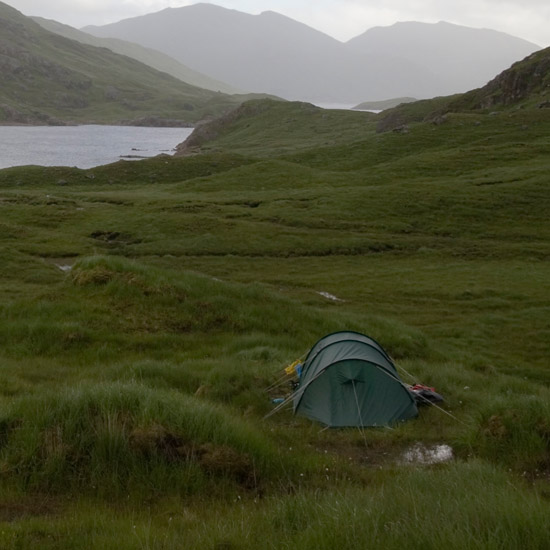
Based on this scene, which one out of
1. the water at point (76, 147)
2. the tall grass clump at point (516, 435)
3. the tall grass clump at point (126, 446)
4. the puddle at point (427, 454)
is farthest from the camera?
the water at point (76, 147)

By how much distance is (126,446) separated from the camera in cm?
982

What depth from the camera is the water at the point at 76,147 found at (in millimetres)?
113688

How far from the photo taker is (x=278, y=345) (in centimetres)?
2188

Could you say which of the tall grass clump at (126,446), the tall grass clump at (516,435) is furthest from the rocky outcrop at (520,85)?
the tall grass clump at (126,446)

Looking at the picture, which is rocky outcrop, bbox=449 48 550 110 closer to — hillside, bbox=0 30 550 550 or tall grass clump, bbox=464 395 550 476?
hillside, bbox=0 30 550 550

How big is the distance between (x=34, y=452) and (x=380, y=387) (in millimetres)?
8936

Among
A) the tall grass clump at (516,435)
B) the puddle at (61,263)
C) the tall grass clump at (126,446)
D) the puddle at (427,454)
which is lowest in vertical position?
the puddle at (61,263)

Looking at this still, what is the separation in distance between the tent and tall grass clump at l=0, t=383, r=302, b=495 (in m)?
4.71

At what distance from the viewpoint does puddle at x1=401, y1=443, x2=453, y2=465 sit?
12.3m

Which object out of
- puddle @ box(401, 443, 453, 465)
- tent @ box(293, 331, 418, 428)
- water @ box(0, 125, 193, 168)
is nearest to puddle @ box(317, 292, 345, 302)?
tent @ box(293, 331, 418, 428)

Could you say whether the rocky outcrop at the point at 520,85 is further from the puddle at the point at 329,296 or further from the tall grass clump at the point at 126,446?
the tall grass clump at the point at 126,446

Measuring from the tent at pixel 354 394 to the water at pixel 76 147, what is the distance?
99.5m

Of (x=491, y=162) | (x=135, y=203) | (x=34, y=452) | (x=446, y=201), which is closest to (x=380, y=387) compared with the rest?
(x=34, y=452)

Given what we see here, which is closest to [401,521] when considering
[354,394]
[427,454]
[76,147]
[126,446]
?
[126,446]
